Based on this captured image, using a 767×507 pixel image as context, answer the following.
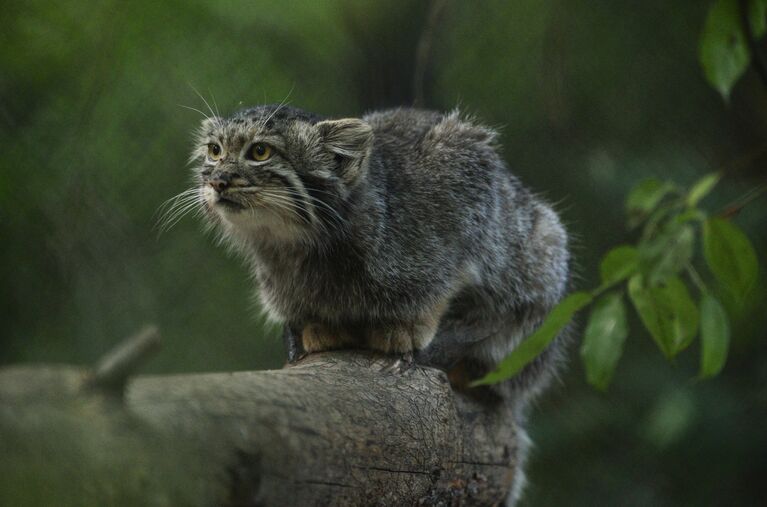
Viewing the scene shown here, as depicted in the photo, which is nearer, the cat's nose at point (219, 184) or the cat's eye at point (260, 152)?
the cat's nose at point (219, 184)

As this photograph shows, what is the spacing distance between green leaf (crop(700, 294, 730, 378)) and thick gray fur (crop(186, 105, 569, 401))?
1.32 metres

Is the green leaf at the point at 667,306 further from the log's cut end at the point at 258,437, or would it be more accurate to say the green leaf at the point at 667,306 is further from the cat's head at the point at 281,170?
the cat's head at the point at 281,170

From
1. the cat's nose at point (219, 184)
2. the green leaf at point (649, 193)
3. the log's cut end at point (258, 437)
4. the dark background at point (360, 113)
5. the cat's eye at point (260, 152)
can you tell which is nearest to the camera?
the log's cut end at point (258, 437)

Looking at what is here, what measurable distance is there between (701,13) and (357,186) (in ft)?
12.5

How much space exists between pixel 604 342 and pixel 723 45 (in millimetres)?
865

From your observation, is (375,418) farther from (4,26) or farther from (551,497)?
(551,497)

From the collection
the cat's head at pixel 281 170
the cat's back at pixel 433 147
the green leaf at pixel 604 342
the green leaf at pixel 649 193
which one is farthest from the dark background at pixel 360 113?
the green leaf at pixel 604 342

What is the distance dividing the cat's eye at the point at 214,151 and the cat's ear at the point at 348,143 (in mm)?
390

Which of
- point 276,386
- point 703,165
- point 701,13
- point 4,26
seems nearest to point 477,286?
point 276,386

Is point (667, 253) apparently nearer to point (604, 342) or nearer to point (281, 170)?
point (604, 342)

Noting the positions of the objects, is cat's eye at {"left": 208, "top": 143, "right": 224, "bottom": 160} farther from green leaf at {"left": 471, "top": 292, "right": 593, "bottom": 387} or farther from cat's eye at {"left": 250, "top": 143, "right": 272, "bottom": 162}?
green leaf at {"left": 471, "top": 292, "right": 593, "bottom": 387}

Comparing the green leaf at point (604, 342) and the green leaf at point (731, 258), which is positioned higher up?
the green leaf at point (731, 258)

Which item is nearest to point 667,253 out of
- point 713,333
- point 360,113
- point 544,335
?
point 713,333

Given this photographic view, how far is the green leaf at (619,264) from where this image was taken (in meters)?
2.36
